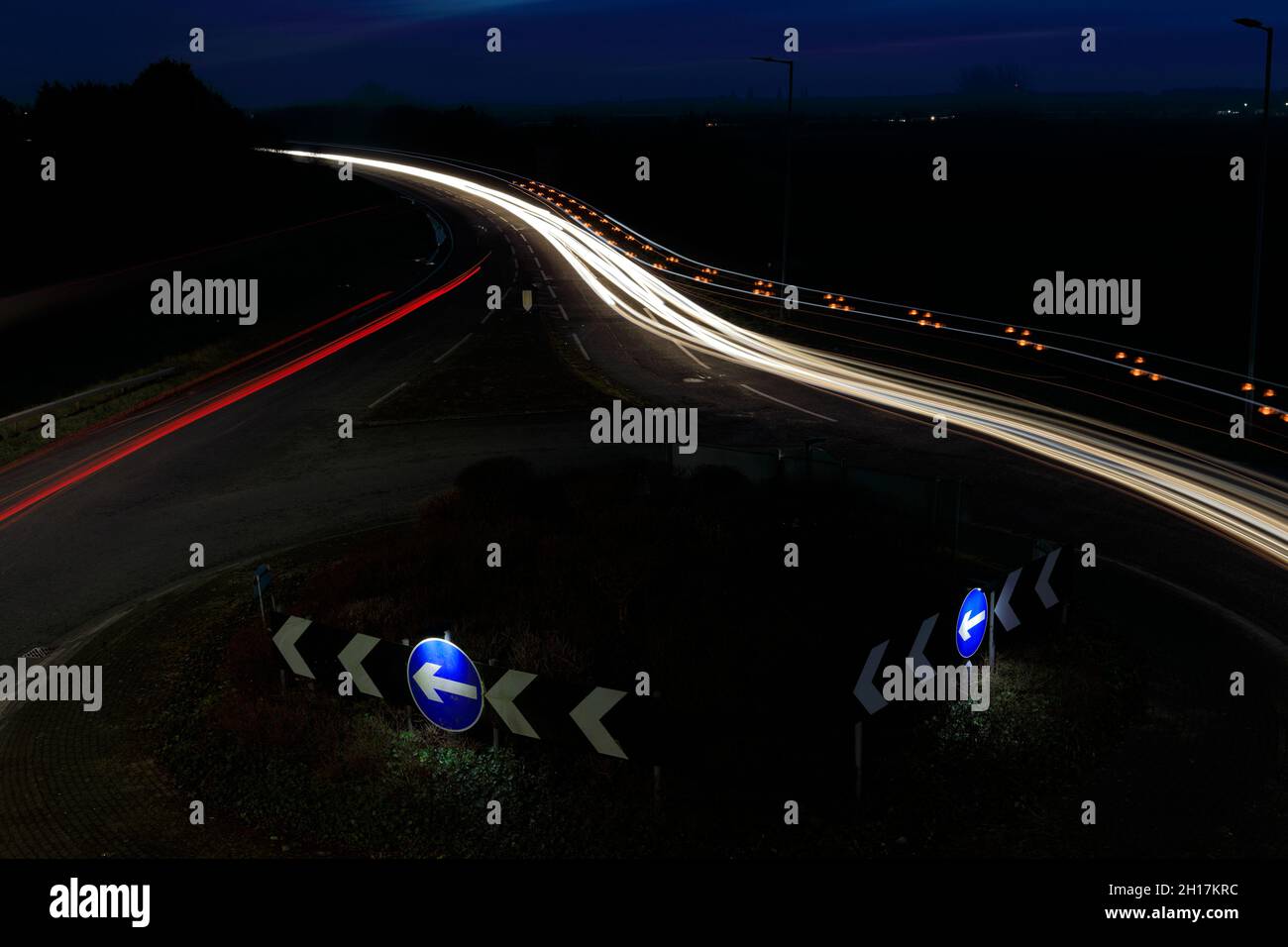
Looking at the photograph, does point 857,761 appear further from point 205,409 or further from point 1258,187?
point 205,409

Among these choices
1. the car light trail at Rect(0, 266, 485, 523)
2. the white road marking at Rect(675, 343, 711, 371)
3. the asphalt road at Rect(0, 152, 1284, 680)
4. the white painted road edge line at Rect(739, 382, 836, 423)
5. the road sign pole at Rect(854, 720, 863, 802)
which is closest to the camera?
the road sign pole at Rect(854, 720, 863, 802)

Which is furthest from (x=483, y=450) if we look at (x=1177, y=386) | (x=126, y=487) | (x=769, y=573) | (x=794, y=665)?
(x=1177, y=386)

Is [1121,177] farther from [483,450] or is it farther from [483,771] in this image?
[483,771]

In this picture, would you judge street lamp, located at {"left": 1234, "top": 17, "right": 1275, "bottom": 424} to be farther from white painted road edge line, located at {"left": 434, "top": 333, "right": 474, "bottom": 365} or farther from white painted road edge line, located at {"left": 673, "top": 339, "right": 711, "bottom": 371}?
white painted road edge line, located at {"left": 434, "top": 333, "right": 474, "bottom": 365}

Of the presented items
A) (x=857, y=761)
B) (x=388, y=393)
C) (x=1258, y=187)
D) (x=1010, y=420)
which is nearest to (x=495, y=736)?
(x=857, y=761)

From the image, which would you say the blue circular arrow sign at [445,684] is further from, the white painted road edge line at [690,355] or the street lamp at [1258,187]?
the white painted road edge line at [690,355]

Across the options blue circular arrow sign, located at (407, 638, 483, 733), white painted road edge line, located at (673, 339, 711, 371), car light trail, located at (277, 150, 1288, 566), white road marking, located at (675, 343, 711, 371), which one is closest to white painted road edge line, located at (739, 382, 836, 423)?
car light trail, located at (277, 150, 1288, 566)
